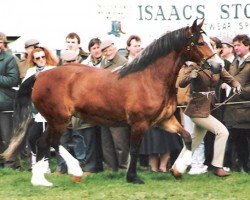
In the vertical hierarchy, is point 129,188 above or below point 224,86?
below

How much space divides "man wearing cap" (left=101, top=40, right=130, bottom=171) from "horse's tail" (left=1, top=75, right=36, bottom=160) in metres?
1.31

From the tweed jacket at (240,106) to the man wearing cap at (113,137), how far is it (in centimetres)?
155

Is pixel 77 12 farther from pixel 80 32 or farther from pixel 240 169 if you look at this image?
pixel 240 169

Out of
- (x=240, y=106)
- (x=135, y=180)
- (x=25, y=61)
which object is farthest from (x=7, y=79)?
(x=240, y=106)

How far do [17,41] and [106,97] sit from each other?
194 inches

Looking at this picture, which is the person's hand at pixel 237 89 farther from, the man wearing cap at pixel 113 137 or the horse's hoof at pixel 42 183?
the horse's hoof at pixel 42 183

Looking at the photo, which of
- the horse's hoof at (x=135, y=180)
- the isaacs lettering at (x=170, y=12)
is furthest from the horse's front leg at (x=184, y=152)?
the isaacs lettering at (x=170, y=12)

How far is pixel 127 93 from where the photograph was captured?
32.9 feet

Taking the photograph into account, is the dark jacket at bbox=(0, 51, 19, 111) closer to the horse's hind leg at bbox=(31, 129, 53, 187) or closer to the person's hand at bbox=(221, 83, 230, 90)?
the horse's hind leg at bbox=(31, 129, 53, 187)

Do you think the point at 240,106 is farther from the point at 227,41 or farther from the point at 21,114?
the point at 21,114

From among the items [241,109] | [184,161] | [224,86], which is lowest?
[184,161]

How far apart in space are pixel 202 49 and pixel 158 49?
23.0 inches

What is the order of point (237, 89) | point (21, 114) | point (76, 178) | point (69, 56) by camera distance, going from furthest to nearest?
point (69, 56) → point (21, 114) → point (237, 89) → point (76, 178)

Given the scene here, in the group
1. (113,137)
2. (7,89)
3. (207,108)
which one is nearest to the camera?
(207,108)
